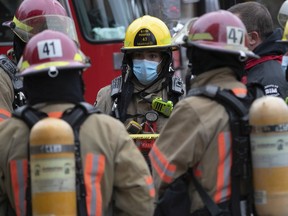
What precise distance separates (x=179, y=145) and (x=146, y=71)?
184 centimetres

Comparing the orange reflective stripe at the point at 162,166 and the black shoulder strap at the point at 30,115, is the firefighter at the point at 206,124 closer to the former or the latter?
the orange reflective stripe at the point at 162,166

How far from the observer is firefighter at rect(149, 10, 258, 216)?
3900mm

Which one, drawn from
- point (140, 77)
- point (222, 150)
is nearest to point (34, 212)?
point (222, 150)

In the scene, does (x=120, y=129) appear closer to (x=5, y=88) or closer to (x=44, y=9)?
(x=5, y=88)

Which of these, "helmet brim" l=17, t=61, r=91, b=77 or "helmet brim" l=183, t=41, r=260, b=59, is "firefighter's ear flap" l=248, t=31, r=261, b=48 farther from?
"helmet brim" l=17, t=61, r=91, b=77

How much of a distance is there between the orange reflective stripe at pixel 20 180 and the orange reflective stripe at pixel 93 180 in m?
0.30

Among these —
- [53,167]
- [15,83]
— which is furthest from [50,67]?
[15,83]

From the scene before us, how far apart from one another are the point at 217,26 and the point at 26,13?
2100 mm

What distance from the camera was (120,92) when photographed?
222 inches

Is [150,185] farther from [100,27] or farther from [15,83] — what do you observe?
[100,27]

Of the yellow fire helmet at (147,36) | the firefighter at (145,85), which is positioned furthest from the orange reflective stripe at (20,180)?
the yellow fire helmet at (147,36)

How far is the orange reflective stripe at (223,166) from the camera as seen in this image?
390 centimetres

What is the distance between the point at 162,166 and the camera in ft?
13.2

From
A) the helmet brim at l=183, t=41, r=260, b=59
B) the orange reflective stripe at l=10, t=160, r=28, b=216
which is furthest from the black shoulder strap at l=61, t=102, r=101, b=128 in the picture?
the helmet brim at l=183, t=41, r=260, b=59
